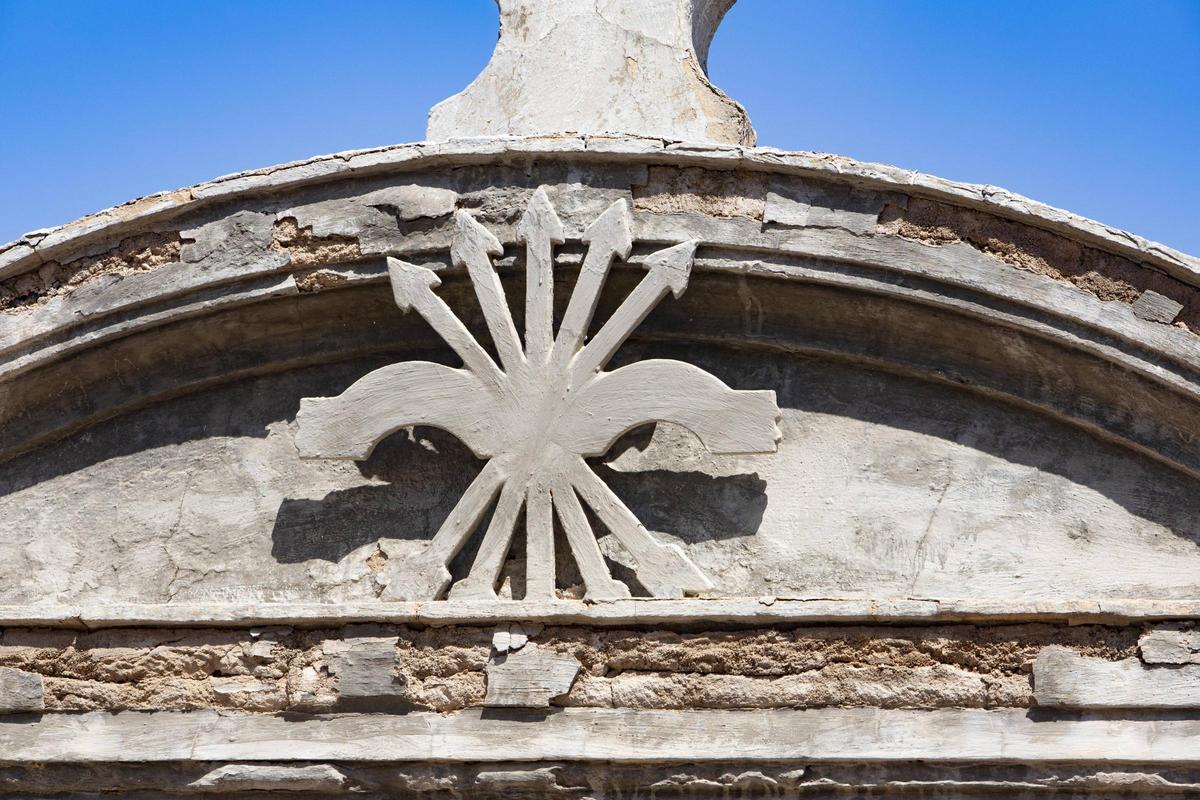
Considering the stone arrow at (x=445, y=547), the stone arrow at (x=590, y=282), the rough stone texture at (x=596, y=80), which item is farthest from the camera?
the rough stone texture at (x=596, y=80)

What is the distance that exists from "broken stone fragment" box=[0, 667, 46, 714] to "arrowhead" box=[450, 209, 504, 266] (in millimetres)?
1716

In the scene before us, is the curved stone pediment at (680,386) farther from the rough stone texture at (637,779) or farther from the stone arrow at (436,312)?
the rough stone texture at (637,779)

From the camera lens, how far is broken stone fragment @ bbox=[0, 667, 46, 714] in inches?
179

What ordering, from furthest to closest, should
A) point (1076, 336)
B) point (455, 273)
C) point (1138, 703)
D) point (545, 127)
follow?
1. point (545, 127)
2. point (455, 273)
3. point (1076, 336)
4. point (1138, 703)

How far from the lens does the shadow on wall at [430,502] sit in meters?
4.69

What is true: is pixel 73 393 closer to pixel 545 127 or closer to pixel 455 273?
pixel 455 273

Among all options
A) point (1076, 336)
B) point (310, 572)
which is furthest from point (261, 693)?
point (1076, 336)

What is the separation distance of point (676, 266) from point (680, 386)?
0.36m

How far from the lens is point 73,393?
16.7ft

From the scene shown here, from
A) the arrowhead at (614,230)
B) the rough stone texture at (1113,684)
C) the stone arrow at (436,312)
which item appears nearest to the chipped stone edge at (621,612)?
the rough stone texture at (1113,684)

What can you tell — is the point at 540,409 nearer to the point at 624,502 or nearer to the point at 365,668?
the point at 624,502

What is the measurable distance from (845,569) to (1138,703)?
2.85ft

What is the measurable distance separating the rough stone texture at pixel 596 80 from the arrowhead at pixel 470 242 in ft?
2.12

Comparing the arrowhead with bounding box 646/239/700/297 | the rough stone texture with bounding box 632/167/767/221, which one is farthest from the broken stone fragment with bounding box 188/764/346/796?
the rough stone texture with bounding box 632/167/767/221
